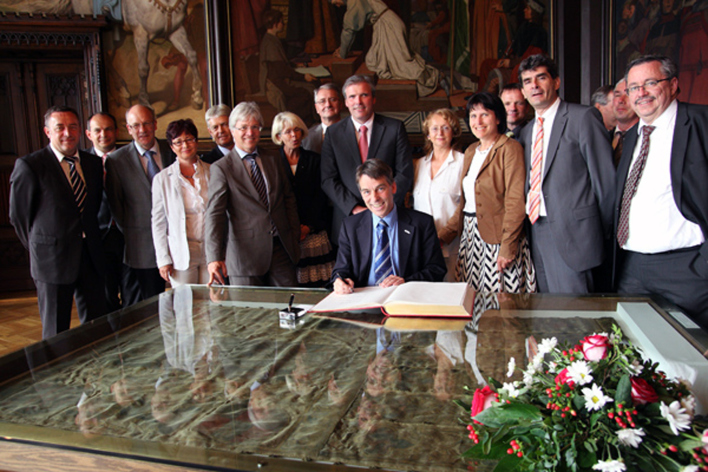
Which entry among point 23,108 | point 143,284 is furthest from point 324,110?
point 23,108

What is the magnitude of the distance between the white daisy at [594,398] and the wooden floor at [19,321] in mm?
4772

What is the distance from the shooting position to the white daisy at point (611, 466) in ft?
3.16

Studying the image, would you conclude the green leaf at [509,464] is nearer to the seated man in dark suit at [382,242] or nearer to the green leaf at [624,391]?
the green leaf at [624,391]

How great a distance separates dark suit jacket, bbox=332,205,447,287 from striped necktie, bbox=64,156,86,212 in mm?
2073

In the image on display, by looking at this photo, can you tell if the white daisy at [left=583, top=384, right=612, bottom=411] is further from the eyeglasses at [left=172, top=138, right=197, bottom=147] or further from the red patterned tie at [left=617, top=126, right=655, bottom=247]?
the eyeglasses at [left=172, top=138, right=197, bottom=147]

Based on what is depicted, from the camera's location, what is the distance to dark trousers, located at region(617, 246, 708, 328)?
8.91 feet

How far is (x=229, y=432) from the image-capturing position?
1.35 metres

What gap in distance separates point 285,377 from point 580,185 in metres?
2.31

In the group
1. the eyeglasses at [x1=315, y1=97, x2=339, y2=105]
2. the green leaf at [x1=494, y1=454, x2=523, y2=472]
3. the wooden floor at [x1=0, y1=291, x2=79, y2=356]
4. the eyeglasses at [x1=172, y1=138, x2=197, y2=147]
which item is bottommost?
the wooden floor at [x1=0, y1=291, x2=79, y2=356]

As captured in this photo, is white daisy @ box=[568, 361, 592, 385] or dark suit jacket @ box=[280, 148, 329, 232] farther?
dark suit jacket @ box=[280, 148, 329, 232]

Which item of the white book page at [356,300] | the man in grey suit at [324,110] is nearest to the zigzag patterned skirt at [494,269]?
the white book page at [356,300]

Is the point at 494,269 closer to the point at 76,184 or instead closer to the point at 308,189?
the point at 308,189

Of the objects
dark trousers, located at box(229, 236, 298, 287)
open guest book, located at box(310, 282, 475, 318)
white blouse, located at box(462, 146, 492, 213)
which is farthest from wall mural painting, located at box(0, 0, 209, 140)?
A: open guest book, located at box(310, 282, 475, 318)

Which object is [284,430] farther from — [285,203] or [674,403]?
[285,203]
